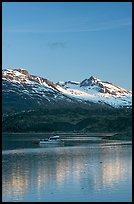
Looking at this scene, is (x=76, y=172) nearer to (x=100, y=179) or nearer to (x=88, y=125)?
(x=100, y=179)

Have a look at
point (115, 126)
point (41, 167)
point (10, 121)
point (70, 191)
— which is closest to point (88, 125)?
point (115, 126)

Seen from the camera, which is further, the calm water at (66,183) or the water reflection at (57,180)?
the water reflection at (57,180)

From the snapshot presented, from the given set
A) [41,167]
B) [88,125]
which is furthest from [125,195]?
[88,125]

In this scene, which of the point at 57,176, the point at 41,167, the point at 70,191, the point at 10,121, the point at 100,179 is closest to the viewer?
the point at 70,191

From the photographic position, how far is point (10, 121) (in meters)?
159

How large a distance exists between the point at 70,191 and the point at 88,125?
123m

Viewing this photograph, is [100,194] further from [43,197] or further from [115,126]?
[115,126]

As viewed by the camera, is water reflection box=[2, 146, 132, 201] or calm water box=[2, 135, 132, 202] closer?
calm water box=[2, 135, 132, 202]

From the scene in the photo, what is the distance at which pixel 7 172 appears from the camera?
34.4 m

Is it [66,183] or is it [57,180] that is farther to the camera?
[57,180]

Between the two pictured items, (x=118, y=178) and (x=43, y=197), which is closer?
(x=43, y=197)

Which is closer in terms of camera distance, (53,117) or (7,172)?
(7,172)

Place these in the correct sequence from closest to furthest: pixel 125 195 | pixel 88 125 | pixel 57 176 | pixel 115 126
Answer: pixel 125 195
pixel 57 176
pixel 115 126
pixel 88 125

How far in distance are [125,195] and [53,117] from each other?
13775 centimetres
